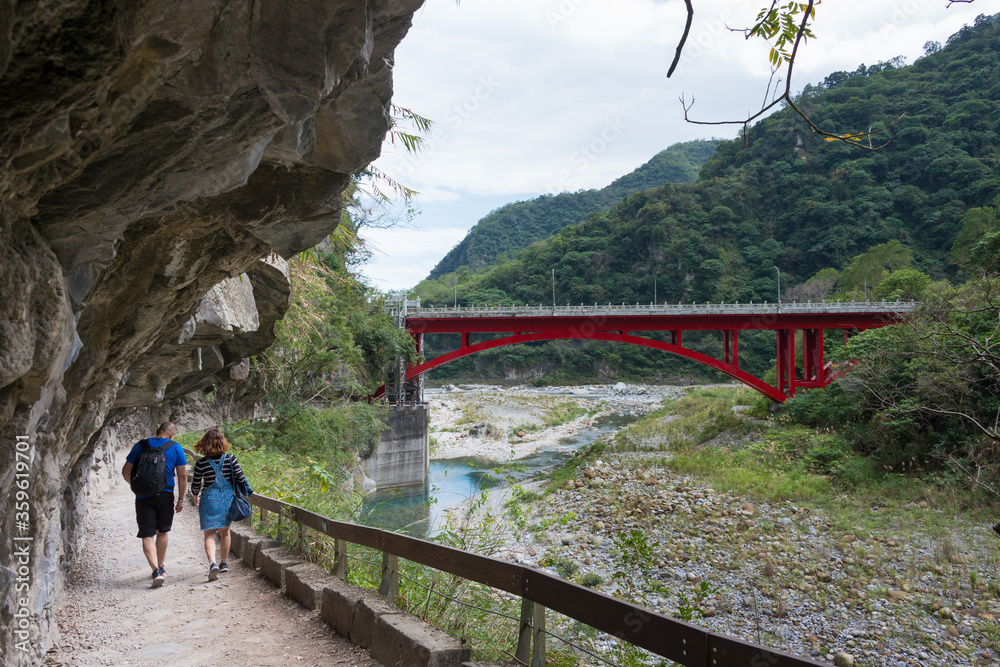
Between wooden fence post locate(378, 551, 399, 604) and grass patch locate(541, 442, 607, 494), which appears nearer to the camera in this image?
wooden fence post locate(378, 551, 399, 604)

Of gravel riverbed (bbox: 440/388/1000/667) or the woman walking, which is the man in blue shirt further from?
gravel riverbed (bbox: 440/388/1000/667)

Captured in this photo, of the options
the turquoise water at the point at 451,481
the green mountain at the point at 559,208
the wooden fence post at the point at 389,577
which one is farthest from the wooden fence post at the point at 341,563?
the green mountain at the point at 559,208

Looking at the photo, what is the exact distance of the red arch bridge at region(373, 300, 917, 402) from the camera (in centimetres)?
2186

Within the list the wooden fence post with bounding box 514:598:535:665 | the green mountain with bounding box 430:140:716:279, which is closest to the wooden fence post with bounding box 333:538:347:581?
the wooden fence post with bounding box 514:598:535:665

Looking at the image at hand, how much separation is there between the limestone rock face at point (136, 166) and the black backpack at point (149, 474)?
0.61 m

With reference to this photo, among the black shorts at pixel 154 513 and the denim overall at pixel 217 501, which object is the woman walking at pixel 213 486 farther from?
the black shorts at pixel 154 513

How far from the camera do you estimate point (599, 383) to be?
162 ft

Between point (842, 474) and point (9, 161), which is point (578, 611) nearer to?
point (9, 161)

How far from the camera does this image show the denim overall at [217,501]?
15.0ft

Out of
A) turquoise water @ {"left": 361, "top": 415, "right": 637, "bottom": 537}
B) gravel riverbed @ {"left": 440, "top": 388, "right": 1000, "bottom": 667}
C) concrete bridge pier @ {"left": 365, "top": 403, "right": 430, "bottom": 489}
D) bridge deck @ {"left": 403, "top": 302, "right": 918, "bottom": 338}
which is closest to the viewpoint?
gravel riverbed @ {"left": 440, "top": 388, "right": 1000, "bottom": 667}

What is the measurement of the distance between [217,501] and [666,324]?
812 inches

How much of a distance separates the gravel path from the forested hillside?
25612 millimetres

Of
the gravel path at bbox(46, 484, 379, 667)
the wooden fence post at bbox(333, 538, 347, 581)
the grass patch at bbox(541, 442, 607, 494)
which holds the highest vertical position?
the wooden fence post at bbox(333, 538, 347, 581)

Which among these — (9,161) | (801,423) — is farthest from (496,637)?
(801,423)
